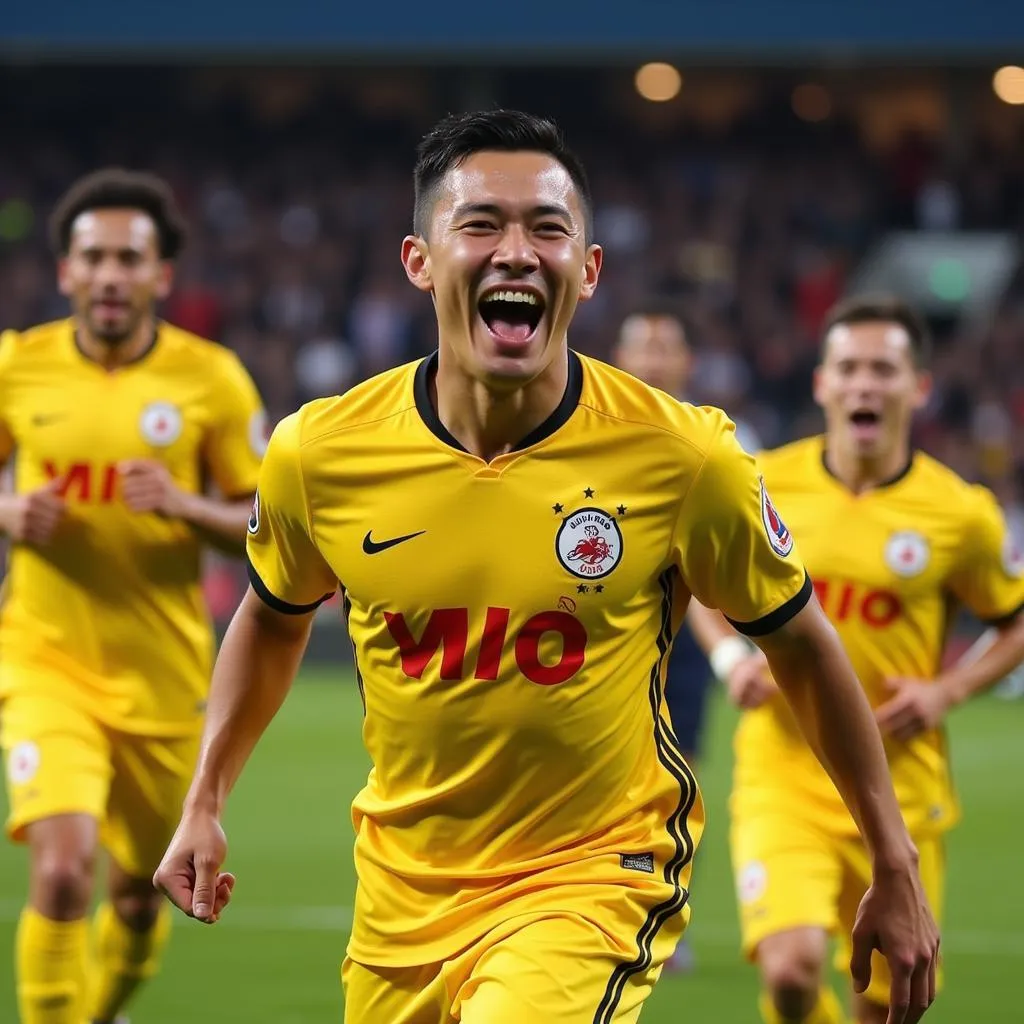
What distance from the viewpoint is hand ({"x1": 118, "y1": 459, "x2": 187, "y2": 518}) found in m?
6.39

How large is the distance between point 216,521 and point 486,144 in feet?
9.22

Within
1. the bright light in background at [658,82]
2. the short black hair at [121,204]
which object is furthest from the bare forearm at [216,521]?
the bright light in background at [658,82]

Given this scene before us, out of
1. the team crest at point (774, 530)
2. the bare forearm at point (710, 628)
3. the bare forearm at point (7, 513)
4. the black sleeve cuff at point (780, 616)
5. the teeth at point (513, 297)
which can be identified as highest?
the teeth at point (513, 297)

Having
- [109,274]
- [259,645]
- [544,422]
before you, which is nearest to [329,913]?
[109,274]

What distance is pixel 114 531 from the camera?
661 centimetres

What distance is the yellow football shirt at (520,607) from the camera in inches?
153

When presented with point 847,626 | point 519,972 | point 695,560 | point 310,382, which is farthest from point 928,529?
point 310,382

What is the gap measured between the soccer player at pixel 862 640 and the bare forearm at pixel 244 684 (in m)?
1.98

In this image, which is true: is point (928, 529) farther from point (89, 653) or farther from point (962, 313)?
point (962, 313)

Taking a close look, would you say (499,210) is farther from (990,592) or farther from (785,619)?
(990,592)

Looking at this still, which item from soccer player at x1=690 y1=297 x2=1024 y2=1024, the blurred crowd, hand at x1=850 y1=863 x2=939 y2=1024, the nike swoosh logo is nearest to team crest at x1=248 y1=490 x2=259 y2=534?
the nike swoosh logo

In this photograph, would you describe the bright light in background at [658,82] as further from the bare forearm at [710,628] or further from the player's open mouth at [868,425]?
the player's open mouth at [868,425]

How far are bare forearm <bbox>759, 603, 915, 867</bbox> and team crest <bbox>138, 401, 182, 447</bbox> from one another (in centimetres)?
331

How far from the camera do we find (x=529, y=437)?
3.96 meters
